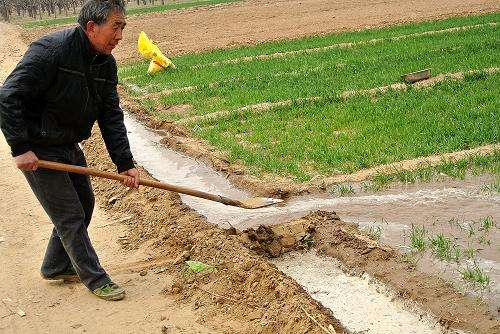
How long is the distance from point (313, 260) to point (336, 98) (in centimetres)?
612

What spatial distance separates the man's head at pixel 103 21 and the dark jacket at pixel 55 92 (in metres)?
0.09

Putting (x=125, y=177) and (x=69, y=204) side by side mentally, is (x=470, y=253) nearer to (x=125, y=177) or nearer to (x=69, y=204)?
(x=125, y=177)

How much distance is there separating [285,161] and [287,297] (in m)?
3.67

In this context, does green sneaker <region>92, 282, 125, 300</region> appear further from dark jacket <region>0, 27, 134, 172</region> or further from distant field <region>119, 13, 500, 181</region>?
distant field <region>119, 13, 500, 181</region>

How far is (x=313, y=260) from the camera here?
5496mm

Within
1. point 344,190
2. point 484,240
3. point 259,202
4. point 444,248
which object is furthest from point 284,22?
point 444,248

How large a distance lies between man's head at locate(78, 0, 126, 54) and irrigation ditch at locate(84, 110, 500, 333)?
1983 mm

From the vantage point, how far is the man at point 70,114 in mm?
4215

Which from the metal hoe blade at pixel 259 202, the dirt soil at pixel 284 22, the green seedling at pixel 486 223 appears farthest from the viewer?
the dirt soil at pixel 284 22

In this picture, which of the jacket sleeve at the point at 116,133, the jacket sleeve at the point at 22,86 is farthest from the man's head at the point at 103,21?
the jacket sleeve at the point at 116,133

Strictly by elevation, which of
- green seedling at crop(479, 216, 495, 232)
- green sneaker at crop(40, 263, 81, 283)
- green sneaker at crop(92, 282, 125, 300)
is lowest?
green seedling at crop(479, 216, 495, 232)

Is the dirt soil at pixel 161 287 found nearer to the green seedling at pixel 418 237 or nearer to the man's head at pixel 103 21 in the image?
the green seedling at pixel 418 237

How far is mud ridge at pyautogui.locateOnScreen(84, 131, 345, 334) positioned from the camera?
435 centimetres

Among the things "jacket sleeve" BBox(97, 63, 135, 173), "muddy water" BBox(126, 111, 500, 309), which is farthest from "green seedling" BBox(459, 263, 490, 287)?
"jacket sleeve" BBox(97, 63, 135, 173)
